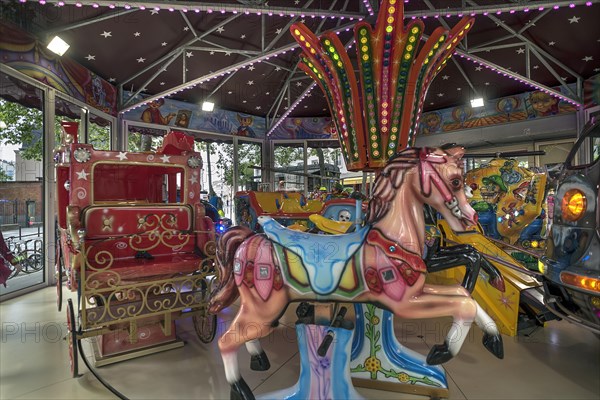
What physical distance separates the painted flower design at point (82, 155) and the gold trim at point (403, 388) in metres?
2.82

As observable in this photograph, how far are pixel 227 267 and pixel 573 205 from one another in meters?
2.11

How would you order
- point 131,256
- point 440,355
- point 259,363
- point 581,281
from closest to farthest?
point 440,355
point 581,281
point 259,363
point 131,256

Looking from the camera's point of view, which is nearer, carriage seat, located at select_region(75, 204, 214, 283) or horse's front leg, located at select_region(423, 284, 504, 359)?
horse's front leg, located at select_region(423, 284, 504, 359)

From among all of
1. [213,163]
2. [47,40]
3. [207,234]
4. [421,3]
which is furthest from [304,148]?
[207,234]

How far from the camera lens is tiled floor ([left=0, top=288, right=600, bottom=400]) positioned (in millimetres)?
2297

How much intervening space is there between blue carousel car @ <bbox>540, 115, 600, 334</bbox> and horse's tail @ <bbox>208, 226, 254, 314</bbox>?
6.21 feet

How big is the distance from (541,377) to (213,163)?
8.88m

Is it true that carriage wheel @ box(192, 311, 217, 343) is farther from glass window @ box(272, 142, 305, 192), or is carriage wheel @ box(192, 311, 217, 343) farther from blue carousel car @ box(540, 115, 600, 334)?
glass window @ box(272, 142, 305, 192)

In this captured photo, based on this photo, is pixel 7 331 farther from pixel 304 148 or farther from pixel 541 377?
pixel 304 148

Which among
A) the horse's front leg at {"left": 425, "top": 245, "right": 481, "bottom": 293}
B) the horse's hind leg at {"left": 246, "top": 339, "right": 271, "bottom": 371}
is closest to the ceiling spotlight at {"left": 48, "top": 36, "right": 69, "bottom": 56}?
the horse's hind leg at {"left": 246, "top": 339, "right": 271, "bottom": 371}

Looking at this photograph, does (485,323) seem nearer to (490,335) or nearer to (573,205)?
(490,335)

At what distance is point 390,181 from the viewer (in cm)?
178

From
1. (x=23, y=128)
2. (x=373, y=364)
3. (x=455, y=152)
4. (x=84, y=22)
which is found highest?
(x=84, y=22)

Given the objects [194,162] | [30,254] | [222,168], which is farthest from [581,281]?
[222,168]
